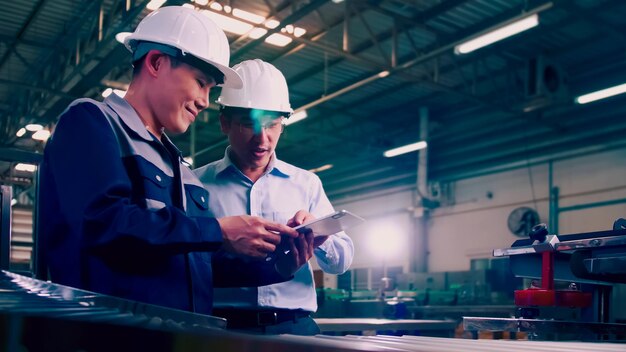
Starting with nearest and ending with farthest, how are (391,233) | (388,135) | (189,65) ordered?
(189,65), (388,135), (391,233)

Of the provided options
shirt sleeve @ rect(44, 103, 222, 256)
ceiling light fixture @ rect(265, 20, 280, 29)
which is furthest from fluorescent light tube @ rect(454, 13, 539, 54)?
shirt sleeve @ rect(44, 103, 222, 256)

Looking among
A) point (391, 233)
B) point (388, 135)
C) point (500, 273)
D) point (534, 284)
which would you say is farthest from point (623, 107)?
point (534, 284)

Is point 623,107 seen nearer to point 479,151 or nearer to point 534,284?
point 479,151

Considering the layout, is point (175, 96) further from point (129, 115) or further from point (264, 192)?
point (264, 192)

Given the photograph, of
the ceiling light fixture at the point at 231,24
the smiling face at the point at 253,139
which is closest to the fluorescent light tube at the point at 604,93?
the ceiling light fixture at the point at 231,24

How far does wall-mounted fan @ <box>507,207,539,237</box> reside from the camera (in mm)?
12086

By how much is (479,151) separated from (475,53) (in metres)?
2.87

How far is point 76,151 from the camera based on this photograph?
4.52 ft

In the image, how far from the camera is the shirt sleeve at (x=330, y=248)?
2316 mm

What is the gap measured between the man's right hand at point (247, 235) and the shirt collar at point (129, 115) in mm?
299

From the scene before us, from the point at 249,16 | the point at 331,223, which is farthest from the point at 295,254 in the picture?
the point at 249,16

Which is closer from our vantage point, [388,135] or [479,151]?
[479,151]

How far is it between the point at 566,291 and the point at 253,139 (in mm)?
1236

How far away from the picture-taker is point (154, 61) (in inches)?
65.6
